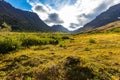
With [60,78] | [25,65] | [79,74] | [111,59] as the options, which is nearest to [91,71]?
[79,74]

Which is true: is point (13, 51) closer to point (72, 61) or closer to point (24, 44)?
point (24, 44)

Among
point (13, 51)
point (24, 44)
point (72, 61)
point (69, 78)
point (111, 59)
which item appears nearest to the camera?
point (69, 78)

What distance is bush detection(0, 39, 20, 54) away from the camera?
129 feet

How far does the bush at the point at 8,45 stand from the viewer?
39.2m

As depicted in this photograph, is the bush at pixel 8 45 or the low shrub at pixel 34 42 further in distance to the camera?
the low shrub at pixel 34 42

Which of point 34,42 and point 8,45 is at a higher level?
point 8,45

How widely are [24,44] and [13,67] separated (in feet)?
63.4

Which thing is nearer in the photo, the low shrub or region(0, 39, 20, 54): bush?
region(0, 39, 20, 54): bush

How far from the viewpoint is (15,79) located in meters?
24.3

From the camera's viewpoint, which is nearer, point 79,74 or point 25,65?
point 79,74

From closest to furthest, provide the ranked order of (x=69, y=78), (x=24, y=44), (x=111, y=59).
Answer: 1. (x=69, y=78)
2. (x=111, y=59)
3. (x=24, y=44)

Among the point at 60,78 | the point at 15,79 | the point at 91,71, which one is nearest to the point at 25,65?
the point at 15,79

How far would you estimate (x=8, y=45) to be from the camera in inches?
1570

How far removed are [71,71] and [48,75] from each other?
244 cm
